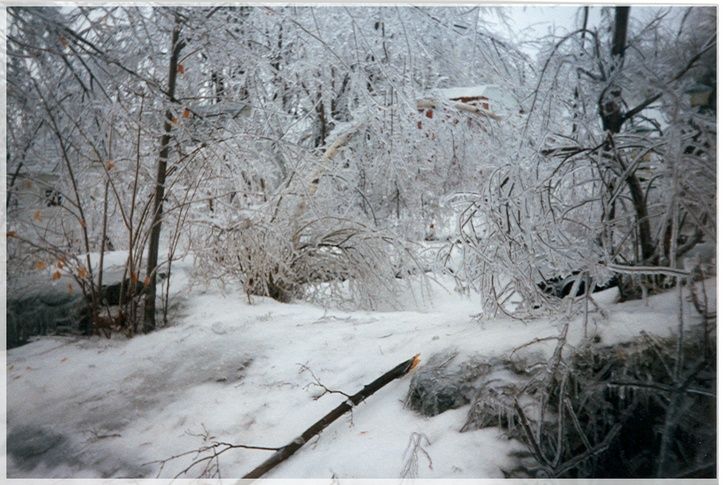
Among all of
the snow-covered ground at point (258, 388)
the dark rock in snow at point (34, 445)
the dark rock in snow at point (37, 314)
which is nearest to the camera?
the snow-covered ground at point (258, 388)

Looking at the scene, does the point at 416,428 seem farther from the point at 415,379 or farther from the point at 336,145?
the point at 336,145

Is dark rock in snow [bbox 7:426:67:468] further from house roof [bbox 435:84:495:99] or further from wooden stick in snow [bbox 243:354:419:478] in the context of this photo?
house roof [bbox 435:84:495:99]

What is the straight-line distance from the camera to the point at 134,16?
1.56m

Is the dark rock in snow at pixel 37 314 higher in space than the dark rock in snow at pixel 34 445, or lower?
higher

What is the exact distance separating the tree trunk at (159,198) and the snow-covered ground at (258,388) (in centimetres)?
7

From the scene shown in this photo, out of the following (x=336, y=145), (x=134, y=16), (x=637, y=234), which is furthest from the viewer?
(x=336, y=145)

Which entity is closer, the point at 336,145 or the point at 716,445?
the point at 716,445

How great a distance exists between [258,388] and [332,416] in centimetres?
22

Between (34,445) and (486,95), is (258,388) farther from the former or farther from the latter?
(486,95)

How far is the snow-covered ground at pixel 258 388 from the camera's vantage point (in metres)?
1.36

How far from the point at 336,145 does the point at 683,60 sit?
965 millimetres

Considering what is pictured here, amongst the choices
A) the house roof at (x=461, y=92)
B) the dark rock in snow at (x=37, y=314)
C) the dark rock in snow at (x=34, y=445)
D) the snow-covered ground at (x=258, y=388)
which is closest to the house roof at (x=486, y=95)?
the house roof at (x=461, y=92)

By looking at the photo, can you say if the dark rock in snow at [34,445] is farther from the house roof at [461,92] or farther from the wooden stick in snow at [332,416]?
the house roof at [461,92]

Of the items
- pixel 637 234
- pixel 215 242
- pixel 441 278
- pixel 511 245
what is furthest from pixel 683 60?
pixel 215 242
